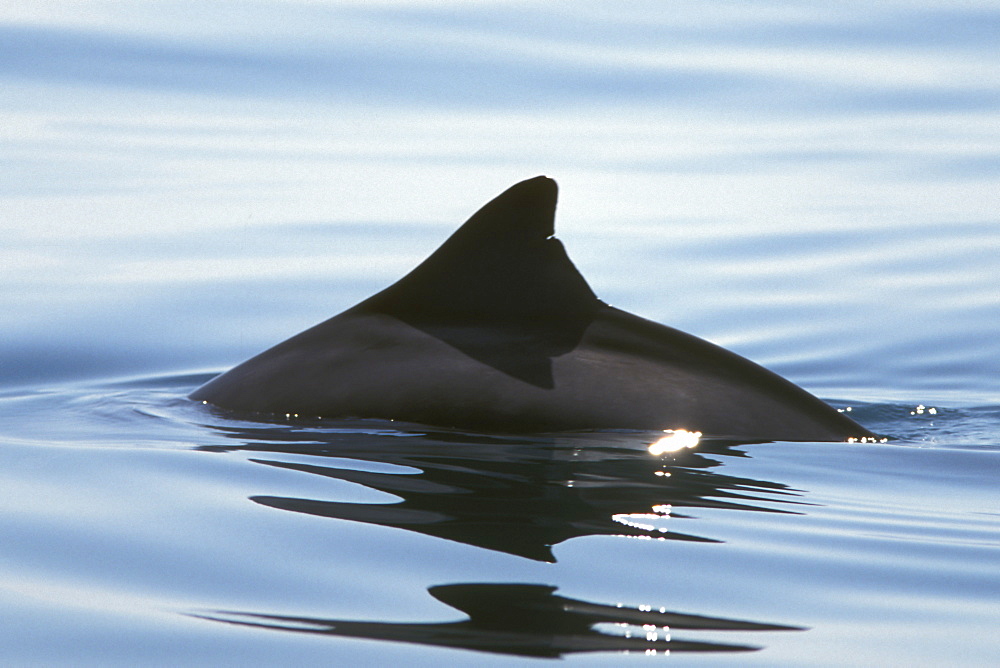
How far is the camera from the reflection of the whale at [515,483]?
4.57m

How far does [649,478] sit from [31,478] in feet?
7.57

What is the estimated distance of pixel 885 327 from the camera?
11.9m

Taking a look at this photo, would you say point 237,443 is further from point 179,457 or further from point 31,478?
point 31,478

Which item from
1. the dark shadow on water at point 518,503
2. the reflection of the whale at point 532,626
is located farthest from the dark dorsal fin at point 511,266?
the reflection of the whale at point 532,626

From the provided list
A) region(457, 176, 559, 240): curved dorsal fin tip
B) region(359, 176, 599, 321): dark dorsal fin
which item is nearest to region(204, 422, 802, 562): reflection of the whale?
region(359, 176, 599, 321): dark dorsal fin

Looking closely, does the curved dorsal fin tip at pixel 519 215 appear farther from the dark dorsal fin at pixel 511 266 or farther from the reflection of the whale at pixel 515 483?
the reflection of the whale at pixel 515 483

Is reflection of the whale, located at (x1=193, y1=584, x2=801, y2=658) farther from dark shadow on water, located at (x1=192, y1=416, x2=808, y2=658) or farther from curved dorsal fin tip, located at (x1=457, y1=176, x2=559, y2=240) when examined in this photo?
curved dorsal fin tip, located at (x1=457, y1=176, x2=559, y2=240)

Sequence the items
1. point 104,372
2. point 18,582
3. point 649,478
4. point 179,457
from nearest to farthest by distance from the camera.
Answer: point 18,582 < point 649,478 < point 179,457 < point 104,372

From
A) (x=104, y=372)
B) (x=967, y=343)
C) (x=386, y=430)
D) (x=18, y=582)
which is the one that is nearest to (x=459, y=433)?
(x=386, y=430)

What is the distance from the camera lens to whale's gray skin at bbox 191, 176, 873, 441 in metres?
6.29

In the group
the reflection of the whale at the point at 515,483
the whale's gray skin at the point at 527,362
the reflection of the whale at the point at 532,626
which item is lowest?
the reflection of the whale at the point at 532,626

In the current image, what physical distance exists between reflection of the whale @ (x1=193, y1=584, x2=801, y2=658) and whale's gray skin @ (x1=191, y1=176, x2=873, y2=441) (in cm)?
247

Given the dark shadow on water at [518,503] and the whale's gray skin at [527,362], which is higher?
the whale's gray skin at [527,362]

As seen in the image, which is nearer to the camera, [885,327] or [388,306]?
[388,306]
